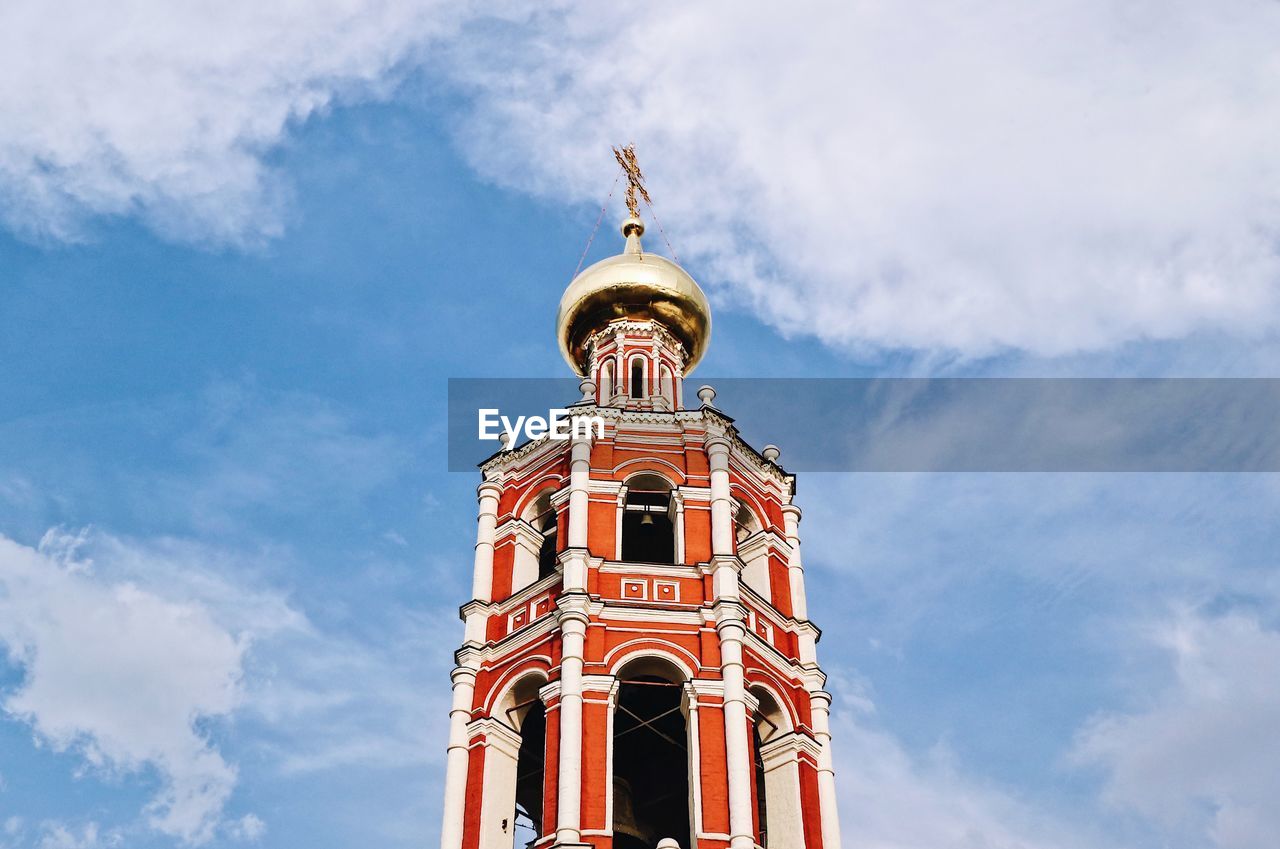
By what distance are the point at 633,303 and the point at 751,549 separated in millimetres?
7858

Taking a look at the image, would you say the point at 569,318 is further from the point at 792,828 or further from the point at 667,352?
the point at 792,828

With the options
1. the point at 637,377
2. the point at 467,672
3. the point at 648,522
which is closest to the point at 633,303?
the point at 637,377

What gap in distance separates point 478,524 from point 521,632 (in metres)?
3.53

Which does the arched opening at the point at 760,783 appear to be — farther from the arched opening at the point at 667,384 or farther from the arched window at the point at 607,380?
the arched window at the point at 607,380

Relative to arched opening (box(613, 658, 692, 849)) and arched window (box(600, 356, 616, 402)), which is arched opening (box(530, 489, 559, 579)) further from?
arched window (box(600, 356, 616, 402))

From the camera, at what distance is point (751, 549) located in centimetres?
2886

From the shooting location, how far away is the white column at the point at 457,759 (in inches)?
930

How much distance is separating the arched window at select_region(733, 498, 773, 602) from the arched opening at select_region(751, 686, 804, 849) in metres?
2.75

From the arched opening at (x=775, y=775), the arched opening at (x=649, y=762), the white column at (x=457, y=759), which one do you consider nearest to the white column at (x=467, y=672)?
the white column at (x=457, y=759)

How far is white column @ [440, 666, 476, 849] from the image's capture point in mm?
23625

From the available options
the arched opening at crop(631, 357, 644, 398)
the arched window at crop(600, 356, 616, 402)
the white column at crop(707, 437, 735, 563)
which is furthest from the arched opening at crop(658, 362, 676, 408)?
the white column at crop(707, 437, 735, 563)

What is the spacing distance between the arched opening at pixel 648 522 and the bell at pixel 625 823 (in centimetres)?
463

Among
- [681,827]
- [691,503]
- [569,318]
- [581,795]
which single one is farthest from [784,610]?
[569,318]

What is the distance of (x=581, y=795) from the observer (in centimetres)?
2256
